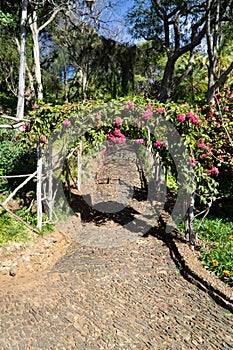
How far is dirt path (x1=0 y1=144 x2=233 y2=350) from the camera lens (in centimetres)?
253

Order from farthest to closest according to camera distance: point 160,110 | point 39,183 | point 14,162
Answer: point 14,162
point 39,183
point 160,110

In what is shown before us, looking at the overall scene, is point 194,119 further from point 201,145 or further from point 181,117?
point 201,145

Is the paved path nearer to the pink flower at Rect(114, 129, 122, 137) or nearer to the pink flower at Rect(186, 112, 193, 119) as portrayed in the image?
the pink flower at Rect(114, 129, 122, 137)

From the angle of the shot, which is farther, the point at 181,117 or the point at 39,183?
the point at 39,183

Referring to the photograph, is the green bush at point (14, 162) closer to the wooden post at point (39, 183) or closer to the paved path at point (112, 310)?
the wooden post at point (39, 183)

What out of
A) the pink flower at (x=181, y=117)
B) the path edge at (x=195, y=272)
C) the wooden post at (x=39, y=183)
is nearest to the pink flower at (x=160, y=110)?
the pink flower at (x=181, y=117)

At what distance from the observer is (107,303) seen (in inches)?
119

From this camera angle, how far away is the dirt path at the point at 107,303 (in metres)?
2.53

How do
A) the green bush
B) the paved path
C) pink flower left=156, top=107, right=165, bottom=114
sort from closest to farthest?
1. the paved path
2. pink flower left=156, top=107, right=165, bottom=114
3. the green bush

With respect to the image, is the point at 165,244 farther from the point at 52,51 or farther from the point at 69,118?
the point at 52,51

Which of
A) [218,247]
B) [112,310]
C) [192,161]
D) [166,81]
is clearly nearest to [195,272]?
[218,247]

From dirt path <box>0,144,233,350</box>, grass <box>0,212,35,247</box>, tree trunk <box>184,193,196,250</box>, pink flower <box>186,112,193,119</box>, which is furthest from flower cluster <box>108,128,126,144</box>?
grass <box>0,212,35,247</box>

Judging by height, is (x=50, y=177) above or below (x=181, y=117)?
below

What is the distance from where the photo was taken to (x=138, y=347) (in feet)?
8.07
